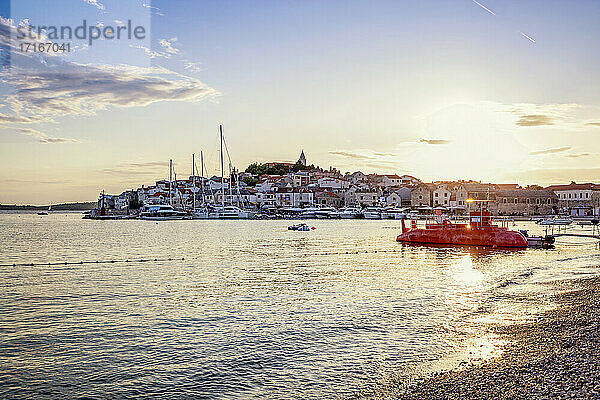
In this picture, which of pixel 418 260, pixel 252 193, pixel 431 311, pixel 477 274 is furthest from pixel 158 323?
pixel 252 193

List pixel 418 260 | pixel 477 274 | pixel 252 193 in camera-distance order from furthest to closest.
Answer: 1. pixel 252 193
2. pixel 418 260
3. pixel 477 274

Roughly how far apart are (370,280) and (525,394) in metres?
15.2

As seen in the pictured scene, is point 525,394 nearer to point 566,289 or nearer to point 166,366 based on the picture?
point 166,366

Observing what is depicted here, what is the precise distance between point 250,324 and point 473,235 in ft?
104

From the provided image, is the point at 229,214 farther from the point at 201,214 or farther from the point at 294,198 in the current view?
the point at 294,198

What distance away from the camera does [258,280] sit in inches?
917

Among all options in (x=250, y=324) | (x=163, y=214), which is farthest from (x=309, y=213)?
(x=250, y=324)

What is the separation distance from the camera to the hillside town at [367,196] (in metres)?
123

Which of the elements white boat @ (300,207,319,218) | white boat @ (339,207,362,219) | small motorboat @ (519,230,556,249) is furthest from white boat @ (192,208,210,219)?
small motorboat @ (519,230,556,249)

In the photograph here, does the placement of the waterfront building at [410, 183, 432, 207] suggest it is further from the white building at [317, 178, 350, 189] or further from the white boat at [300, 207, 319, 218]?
the white building at [317, 178, 350, 189]

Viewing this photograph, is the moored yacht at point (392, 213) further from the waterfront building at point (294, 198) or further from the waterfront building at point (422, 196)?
the waterfront building at point (294, 198)

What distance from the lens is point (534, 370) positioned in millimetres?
9156

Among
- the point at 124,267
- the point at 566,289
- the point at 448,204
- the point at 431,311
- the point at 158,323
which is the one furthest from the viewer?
the point at 448,204

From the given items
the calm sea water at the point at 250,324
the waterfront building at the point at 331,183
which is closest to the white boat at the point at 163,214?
the waterfront building at the point at 331,183
